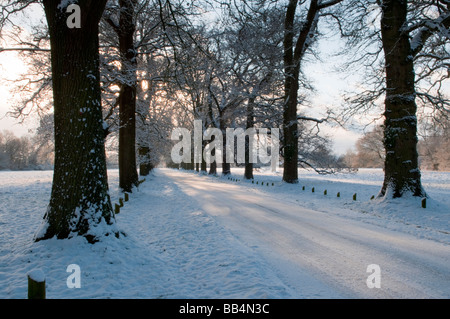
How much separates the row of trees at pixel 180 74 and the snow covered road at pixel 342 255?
3.47 m

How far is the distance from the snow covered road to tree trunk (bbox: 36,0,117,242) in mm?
3410

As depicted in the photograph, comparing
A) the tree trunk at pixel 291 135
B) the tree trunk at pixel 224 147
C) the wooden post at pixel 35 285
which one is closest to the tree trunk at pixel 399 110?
the tree trunk at pixel 291 135

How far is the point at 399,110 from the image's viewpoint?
10125mm

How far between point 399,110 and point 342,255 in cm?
781

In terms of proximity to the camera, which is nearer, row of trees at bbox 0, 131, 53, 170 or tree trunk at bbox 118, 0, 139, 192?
tree trunk at bbox 118, 0, 139, 192

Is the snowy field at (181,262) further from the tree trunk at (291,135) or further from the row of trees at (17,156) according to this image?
the row of trees at (17,156)

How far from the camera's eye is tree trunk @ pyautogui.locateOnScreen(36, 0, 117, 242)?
4914mm

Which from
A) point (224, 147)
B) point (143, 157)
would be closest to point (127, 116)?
point (143, 157)

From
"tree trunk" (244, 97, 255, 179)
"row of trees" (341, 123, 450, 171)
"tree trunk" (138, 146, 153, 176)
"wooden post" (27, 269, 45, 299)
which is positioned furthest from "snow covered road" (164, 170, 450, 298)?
"row of trees" (341, 123, 450, 171)

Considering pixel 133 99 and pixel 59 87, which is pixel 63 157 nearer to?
pixel 59 87

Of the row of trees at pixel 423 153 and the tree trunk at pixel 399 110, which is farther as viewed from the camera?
the row of trees at pixel 423 153

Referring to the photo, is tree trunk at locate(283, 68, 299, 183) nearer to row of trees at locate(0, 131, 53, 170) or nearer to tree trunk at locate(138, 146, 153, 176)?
tree trunk at locate(138, 146, 153, 176)

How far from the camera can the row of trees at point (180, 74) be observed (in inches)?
196

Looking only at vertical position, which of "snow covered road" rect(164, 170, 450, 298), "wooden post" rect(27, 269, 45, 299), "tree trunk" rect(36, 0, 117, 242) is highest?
"tree trunk" rect(36, 0, 117, 242)
